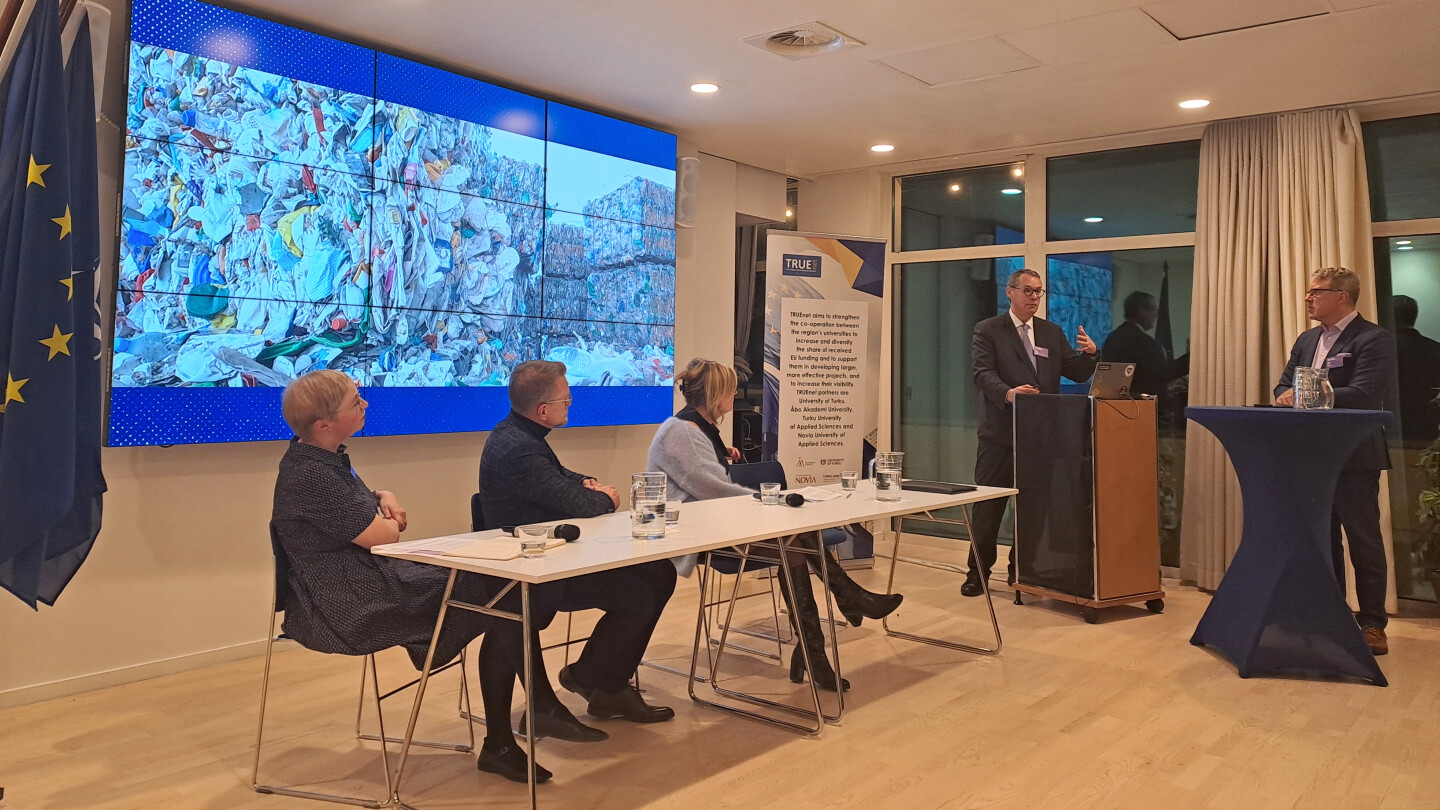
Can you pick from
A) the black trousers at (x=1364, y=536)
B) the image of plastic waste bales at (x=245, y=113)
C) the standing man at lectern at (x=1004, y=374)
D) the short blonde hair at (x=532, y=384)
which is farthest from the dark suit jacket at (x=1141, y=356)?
the image of plastic waste bales at (x=245, y=113)

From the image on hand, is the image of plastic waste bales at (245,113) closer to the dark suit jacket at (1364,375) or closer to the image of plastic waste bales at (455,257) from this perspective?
the image of plastic waste bales at (455,257)

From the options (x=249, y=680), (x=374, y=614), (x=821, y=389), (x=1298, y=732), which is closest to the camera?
(x=374, y=614)

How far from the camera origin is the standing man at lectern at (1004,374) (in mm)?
5730

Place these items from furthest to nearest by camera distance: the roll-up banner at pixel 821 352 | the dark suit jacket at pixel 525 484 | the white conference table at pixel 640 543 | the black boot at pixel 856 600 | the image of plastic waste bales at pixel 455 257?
the roll-up banner at pixel 821 352 < the image of plastic waste bales at pixel 455 257 < the black boot at pixel 856 600 < the dark suit jacket at pixel 525 484 < the white conference table at pixel 640 543

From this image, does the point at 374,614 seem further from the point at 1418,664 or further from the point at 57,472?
the point at 1418,664

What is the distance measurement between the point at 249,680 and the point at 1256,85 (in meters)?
5.62

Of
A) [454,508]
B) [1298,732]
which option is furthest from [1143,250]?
[454,508]

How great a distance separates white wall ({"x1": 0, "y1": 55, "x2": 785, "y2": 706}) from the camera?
380 centimetres

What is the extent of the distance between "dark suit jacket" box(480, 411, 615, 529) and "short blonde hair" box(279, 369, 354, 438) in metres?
0.60

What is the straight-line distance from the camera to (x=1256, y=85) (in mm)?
5227

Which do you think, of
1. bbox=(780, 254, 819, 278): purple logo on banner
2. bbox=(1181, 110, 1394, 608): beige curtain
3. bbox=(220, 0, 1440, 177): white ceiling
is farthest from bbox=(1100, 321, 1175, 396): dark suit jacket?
bbox=(780, 254, 819, 278): purple logo on banner

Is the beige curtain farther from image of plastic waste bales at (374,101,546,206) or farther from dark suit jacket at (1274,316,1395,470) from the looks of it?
image of plastic waste bales at (374,101,546,206)

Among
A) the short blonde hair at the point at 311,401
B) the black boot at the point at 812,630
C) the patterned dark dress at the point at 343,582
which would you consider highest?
the short blonde hair at the point at 311,401

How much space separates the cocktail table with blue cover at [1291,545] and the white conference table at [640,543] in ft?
3.61
